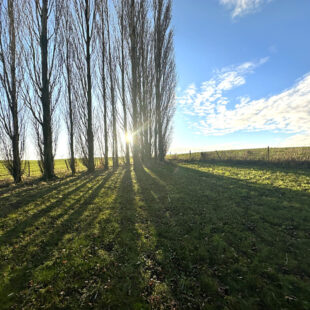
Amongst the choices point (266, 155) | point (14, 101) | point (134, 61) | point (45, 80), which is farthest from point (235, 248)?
point (134, 61)

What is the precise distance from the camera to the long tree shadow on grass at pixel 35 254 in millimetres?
2570

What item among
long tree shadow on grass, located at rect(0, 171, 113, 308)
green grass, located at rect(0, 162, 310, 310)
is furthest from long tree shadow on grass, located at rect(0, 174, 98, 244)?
long tree shadow on grass, located at rect(0, 171, 113, 308)

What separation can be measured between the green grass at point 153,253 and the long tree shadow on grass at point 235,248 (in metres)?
0.02

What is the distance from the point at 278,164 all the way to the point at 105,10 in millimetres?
22294

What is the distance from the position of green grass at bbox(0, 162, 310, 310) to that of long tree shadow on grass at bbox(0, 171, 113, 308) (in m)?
0.02

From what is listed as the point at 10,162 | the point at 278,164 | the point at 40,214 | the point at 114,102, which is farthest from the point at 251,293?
the point at 114,102

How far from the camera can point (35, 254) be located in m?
3.38

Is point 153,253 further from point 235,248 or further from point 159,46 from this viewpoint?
point 159,46

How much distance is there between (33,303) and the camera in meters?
2.33

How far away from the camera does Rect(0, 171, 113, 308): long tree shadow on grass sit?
2.57m

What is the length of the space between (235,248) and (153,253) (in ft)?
6.32

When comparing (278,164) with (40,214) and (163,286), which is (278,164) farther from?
(40,214)

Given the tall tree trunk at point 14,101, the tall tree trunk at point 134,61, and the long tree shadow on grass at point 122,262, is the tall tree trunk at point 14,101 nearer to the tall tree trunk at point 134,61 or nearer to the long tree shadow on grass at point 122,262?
the long tree shadow on grass at point 122,262

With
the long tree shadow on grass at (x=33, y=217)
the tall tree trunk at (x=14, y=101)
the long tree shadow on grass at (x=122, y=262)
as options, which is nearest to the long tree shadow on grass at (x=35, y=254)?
the long tree shadow on grass at (x=33, y=217)
